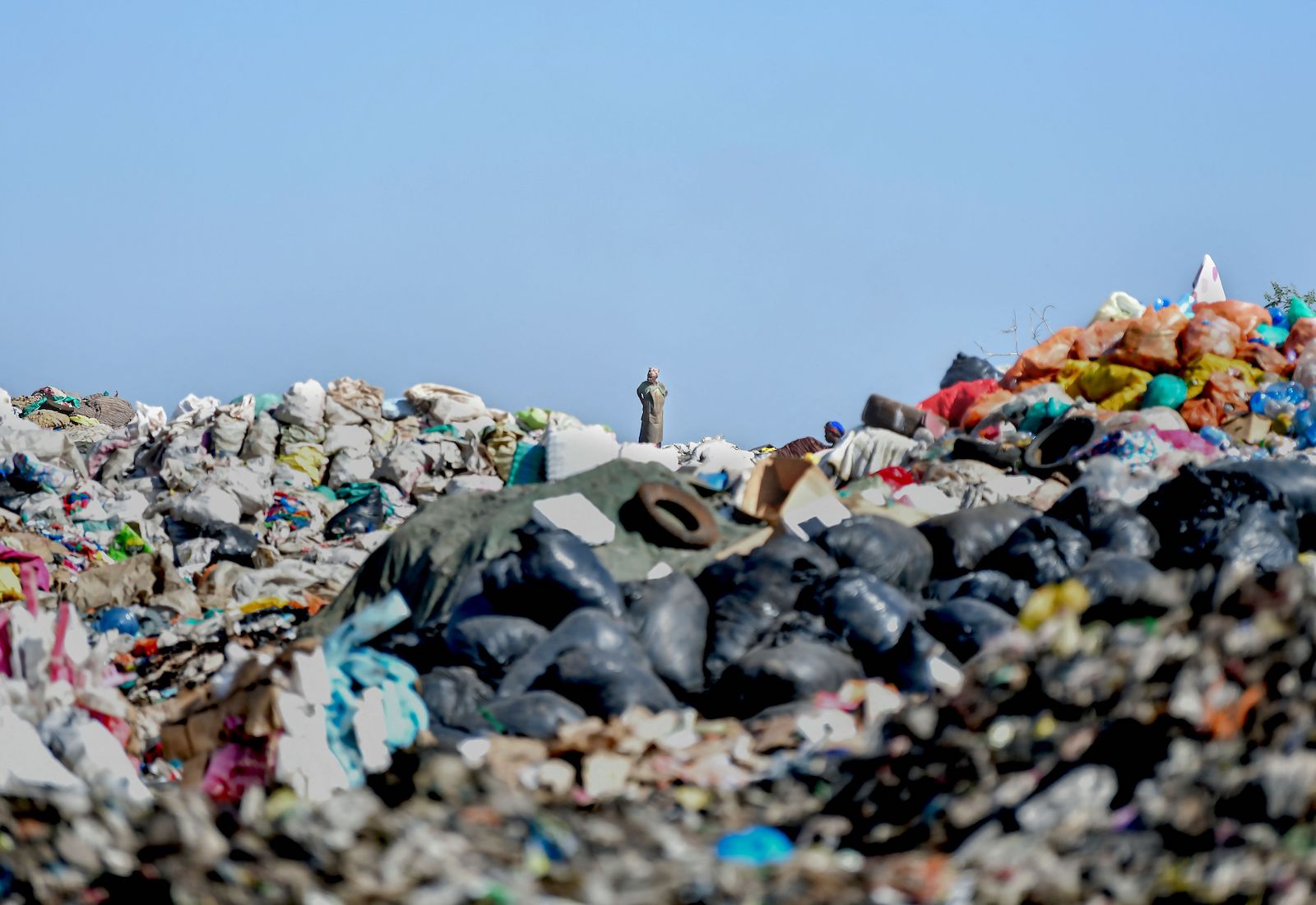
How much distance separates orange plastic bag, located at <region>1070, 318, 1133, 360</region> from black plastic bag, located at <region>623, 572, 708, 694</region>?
5.64 meters

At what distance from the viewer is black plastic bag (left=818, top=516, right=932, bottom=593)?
5.45 meters

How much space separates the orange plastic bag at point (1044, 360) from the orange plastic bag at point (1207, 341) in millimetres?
855

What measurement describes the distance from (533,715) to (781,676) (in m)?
0.76

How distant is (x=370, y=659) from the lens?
438 cm

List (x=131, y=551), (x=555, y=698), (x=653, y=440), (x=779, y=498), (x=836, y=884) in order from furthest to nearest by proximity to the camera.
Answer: (x=653, y=440)
(x=131, y=551)
(x=779, y=498)
(x=555, y=698)
(x=836, y=884)

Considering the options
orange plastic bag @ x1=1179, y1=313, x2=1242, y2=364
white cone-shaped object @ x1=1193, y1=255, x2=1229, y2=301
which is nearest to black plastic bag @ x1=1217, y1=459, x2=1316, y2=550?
orange plastic bag @ x1=1179, y1=313, x2=1242, y2=364

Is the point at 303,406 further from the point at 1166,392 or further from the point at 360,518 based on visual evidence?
the point at 1166,392

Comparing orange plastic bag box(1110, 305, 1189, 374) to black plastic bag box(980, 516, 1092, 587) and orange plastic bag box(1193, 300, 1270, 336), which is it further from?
black plastic bag box(980, 516, 1092, 587)

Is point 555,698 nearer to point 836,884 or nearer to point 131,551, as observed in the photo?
point 836,884

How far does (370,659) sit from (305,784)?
654 millimetres

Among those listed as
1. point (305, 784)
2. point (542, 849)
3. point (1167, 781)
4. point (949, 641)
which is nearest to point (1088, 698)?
point (1167, 781)

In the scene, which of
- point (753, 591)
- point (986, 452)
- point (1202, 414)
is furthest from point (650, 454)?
point (753, 591)

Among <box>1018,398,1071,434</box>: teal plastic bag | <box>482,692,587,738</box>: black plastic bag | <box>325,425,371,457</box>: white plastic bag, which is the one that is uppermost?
<box>1018,398,1071,434</box>: teal plastic bag

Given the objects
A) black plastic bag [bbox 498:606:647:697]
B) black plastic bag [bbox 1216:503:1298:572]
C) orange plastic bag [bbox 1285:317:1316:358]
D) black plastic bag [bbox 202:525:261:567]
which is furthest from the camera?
orange plastic bag [bbox 1285:317:1316:358]
